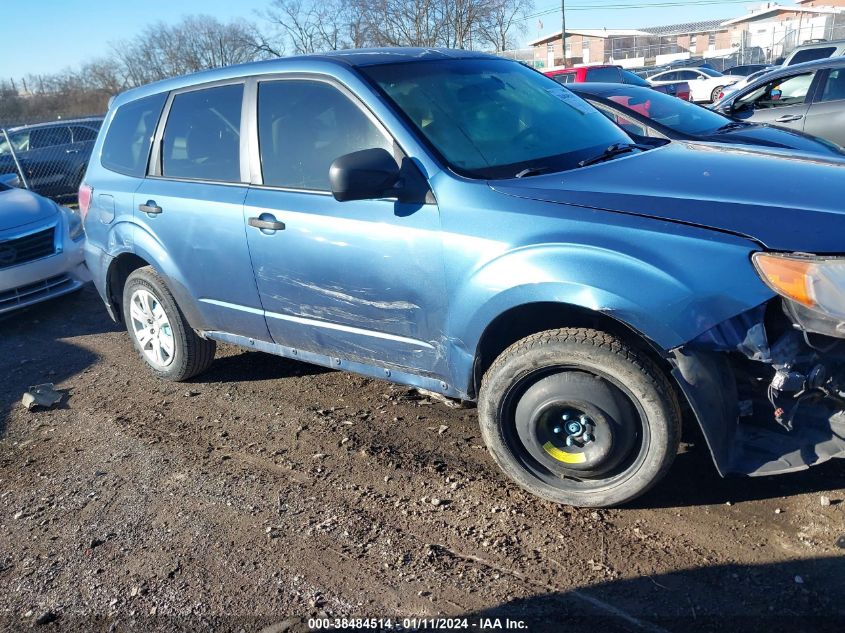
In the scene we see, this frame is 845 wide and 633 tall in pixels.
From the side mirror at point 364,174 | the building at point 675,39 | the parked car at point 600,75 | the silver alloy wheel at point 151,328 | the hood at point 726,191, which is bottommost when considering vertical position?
the building at point 675,39

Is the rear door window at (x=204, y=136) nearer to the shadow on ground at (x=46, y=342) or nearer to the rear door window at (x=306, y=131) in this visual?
the rear door window at (x=306, y=131)

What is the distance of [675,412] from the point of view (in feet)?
9.57

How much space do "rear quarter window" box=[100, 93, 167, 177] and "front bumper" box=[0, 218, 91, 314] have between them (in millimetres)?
2140

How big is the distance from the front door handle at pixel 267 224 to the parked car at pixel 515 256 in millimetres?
17

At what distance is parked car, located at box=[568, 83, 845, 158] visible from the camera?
647cm

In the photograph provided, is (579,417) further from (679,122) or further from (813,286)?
(679,122)

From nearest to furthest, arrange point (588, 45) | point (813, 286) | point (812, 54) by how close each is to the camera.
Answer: point (813, 286)
point (812, 54)
point (588, 45)

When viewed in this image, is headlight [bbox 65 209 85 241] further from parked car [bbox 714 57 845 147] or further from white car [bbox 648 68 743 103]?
white car [bbox 648 68 743 103]

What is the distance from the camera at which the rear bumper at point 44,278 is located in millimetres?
6637

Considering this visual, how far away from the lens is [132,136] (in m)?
4.96

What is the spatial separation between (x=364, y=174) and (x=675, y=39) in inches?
2858

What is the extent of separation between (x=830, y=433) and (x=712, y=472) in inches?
26.3

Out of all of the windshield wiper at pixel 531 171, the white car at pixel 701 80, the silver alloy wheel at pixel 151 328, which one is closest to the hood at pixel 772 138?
the windshield wiper at pixel 531 171


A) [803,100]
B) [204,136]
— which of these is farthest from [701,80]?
[204,136]
